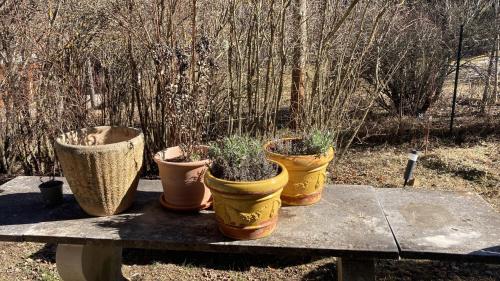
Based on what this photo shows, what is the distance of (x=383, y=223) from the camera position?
200 centimetres

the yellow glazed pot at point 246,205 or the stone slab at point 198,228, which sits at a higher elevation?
the yellow glazed pot at point 246,205

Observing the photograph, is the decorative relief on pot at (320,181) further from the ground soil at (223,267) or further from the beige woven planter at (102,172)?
the ground soil at (223,267)

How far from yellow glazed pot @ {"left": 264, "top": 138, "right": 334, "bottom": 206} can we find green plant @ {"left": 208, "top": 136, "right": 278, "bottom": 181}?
5.5 inches

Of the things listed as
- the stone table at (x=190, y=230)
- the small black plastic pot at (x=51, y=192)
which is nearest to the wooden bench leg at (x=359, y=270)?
the stone table at (x=190, y=230)

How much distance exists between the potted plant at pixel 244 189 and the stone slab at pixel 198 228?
0.21 feet

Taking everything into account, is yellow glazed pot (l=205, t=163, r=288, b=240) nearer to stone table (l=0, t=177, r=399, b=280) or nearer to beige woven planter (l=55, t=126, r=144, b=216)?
stone table (l=0, t=177, r=399, b=280)

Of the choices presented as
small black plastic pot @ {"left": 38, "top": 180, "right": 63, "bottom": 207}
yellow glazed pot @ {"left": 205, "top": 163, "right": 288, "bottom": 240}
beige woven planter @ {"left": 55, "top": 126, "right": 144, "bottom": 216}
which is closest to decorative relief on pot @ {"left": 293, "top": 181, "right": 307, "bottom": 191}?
yellow glazed pot @ {"left": 205, "top": 163, "right": 288, "bottom": 240}

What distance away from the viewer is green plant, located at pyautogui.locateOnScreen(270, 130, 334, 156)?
220cm

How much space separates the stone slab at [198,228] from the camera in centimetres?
182

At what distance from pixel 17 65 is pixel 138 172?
2.35 m

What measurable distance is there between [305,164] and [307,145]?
0.17 m

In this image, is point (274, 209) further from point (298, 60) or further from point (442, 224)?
point (298, 60)

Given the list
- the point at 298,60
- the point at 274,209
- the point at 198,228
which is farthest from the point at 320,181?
the point at 298,60

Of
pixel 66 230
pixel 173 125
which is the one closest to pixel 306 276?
pixel 173 125
